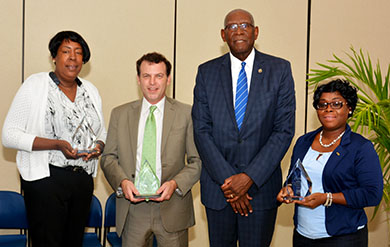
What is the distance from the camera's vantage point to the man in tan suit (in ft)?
9.39

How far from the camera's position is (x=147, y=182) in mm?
2719

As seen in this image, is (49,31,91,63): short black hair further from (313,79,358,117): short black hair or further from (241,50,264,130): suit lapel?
(313,79,358,117): short black hair

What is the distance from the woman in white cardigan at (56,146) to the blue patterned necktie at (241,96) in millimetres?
967

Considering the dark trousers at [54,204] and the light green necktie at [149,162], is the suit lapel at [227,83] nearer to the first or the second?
the light green necktie at [149,162]

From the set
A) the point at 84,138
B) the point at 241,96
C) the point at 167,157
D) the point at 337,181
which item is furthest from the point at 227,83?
the point at 84,138

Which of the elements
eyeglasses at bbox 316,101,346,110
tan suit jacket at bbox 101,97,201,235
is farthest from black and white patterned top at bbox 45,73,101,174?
eyeglasses at bbox 316,101,346,110

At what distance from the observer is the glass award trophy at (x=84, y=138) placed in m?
2.79

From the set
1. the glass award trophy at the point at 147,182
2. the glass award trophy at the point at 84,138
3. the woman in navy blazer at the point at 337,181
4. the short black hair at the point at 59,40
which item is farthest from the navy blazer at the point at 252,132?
the short black hair at the point at 59,40

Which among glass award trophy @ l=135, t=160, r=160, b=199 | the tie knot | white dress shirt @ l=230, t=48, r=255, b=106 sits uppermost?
white dress shirt @ l=230, t=48, r=255, b=106

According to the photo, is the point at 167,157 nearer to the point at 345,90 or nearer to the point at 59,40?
the point at 59,40

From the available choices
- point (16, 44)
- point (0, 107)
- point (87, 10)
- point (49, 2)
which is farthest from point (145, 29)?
point (0, 107)

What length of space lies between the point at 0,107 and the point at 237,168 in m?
2.71

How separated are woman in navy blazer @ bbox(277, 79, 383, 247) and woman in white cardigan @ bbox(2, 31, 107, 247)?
1.33m

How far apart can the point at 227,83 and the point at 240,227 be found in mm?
898
